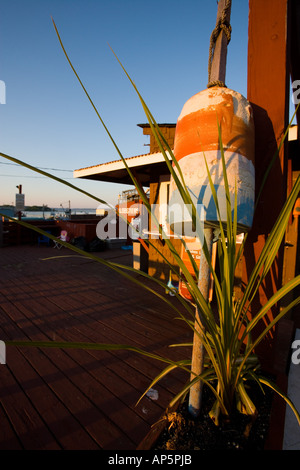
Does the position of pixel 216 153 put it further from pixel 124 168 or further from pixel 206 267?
pixel 124 168

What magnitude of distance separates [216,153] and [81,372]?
1943 mm

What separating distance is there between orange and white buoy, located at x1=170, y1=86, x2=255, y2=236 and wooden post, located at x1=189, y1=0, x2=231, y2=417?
15 cm

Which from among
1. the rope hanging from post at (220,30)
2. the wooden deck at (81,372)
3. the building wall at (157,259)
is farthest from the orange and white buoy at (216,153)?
the building wall at (157,259)

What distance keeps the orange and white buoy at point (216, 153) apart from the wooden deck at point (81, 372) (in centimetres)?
135

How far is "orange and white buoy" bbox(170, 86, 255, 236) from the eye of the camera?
33.8 inches

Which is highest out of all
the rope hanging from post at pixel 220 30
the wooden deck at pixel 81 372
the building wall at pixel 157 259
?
the rope hanging from post at pixel 220 30

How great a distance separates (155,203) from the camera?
524 centimetres

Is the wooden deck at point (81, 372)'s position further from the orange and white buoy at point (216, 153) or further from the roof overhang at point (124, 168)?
the roof overhang at point (124, 168)

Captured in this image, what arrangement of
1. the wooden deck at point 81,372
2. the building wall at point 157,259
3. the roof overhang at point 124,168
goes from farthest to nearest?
the building wall at point 157,259 < the roof overhang at point 124,168 < the wooden deck at point 81,372

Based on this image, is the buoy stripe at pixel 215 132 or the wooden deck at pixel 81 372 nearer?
the buoy stripe at pixel 215 132

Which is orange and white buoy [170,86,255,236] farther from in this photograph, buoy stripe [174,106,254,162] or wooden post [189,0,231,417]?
wooden post [189,0,231,417]

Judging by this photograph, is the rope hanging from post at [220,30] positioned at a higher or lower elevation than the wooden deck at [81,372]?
higher

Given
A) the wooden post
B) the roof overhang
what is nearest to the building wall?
the roof overhang

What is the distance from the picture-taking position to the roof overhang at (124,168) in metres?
4.54
